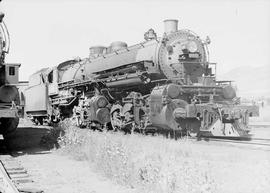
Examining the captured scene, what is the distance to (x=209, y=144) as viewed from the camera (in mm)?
9898

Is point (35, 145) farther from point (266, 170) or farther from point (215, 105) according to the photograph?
point (266, 170)

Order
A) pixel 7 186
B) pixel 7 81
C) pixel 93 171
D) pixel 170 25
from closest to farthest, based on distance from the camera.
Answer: pixel 7 186 < pixel 93 171 < pixel 7 81 < pixel 170 25

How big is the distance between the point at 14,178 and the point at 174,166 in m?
2.65

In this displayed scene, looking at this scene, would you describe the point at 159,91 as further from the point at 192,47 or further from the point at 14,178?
the point at 14,178

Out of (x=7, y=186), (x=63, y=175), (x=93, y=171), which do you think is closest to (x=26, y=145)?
(x=93, y=171)

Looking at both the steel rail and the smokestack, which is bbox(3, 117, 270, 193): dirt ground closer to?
the steel rail

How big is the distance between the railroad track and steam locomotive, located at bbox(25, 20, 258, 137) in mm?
4203

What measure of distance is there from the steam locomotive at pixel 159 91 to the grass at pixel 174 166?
5.46 ft

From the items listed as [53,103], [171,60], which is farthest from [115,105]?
[53,103]

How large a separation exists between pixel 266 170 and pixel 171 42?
762 centimetres

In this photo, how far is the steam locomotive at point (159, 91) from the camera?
11.0 meters

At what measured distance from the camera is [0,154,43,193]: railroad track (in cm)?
509

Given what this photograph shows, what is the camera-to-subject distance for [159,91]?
11.4 m

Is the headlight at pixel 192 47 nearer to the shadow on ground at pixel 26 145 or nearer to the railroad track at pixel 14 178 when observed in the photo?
the shadow on ground at pixel 26 145
